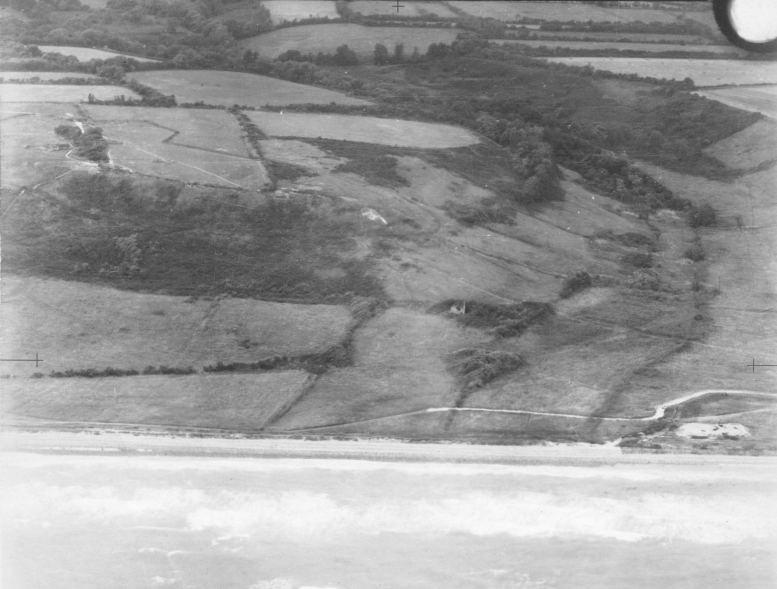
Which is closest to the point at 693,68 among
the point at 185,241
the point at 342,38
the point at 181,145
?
the point at 342,38

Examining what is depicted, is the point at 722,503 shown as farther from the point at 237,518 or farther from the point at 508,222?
the point at 508,222

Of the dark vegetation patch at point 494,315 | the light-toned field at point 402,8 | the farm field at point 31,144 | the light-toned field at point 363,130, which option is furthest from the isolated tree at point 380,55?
the dark vegetation patch at point 494,315

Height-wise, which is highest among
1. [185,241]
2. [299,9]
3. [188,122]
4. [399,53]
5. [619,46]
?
[299,9]

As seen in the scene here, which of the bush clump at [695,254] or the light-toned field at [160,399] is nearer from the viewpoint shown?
the light-toned field at [160,399]

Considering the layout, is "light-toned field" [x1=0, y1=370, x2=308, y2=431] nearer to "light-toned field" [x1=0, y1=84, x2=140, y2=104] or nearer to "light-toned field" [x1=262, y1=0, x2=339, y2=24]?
"light-toned field" [x1=0, y1=84, x2=140, y2=104]

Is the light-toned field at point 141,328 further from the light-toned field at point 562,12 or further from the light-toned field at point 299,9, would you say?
the light-toned field at point 562,12

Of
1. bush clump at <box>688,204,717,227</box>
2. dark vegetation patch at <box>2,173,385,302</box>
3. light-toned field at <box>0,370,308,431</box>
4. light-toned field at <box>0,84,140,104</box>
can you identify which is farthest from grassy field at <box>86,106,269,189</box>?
bush clump at <box>688,204,717,227</box>

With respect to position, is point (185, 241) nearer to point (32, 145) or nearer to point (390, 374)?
point (32, 145)
